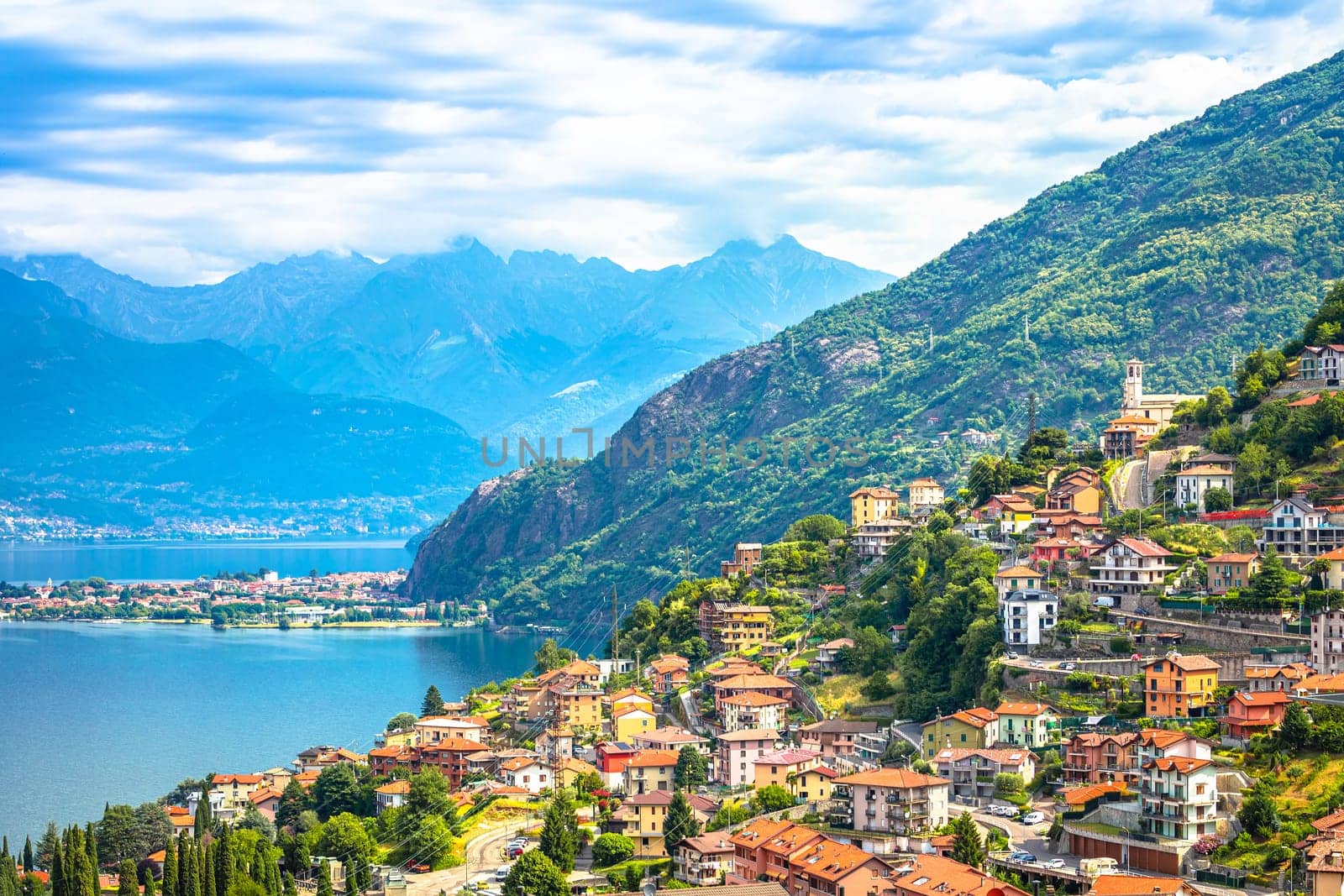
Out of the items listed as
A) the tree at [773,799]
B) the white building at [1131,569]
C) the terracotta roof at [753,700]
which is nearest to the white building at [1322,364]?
the white building at [1131,569]

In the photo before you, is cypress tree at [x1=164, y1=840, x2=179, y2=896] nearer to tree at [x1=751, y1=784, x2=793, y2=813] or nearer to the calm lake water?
tree at [x1=751, y1=784, x2=793, y2=813]

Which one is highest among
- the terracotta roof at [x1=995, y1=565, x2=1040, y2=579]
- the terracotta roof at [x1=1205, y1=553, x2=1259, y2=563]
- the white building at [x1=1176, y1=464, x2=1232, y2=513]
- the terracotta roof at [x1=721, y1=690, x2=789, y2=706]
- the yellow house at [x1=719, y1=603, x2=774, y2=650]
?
the white building at [x1=1176, y1=464, x2=1232, y2=513]

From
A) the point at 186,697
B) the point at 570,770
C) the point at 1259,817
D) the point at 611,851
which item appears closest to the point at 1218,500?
the point at 1259,817

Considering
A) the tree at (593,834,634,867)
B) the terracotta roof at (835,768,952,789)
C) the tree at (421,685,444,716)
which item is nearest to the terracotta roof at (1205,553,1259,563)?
the terracotta roof at (835,768,952,789)

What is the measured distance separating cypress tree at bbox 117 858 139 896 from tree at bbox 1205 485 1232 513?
31.8 metres

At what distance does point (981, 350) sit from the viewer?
13400cm

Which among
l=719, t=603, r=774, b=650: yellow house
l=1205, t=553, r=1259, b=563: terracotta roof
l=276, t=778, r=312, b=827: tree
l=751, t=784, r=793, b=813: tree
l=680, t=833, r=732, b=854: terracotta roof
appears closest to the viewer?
l=680, t=833, r=732, b=854: terracotta roof

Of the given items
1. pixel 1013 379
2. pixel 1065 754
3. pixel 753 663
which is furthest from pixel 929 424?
pixel 1065 754

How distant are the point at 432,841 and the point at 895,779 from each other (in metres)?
13.6

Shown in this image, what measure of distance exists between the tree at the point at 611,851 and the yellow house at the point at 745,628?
75.0 feet

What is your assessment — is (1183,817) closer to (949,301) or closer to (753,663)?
(753,663)

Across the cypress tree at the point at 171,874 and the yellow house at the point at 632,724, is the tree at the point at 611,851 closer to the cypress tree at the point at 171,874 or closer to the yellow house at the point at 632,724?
the cypress tree at the point at 171,874

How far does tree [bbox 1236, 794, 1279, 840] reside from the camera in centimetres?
3900

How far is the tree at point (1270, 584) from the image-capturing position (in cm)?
4878
